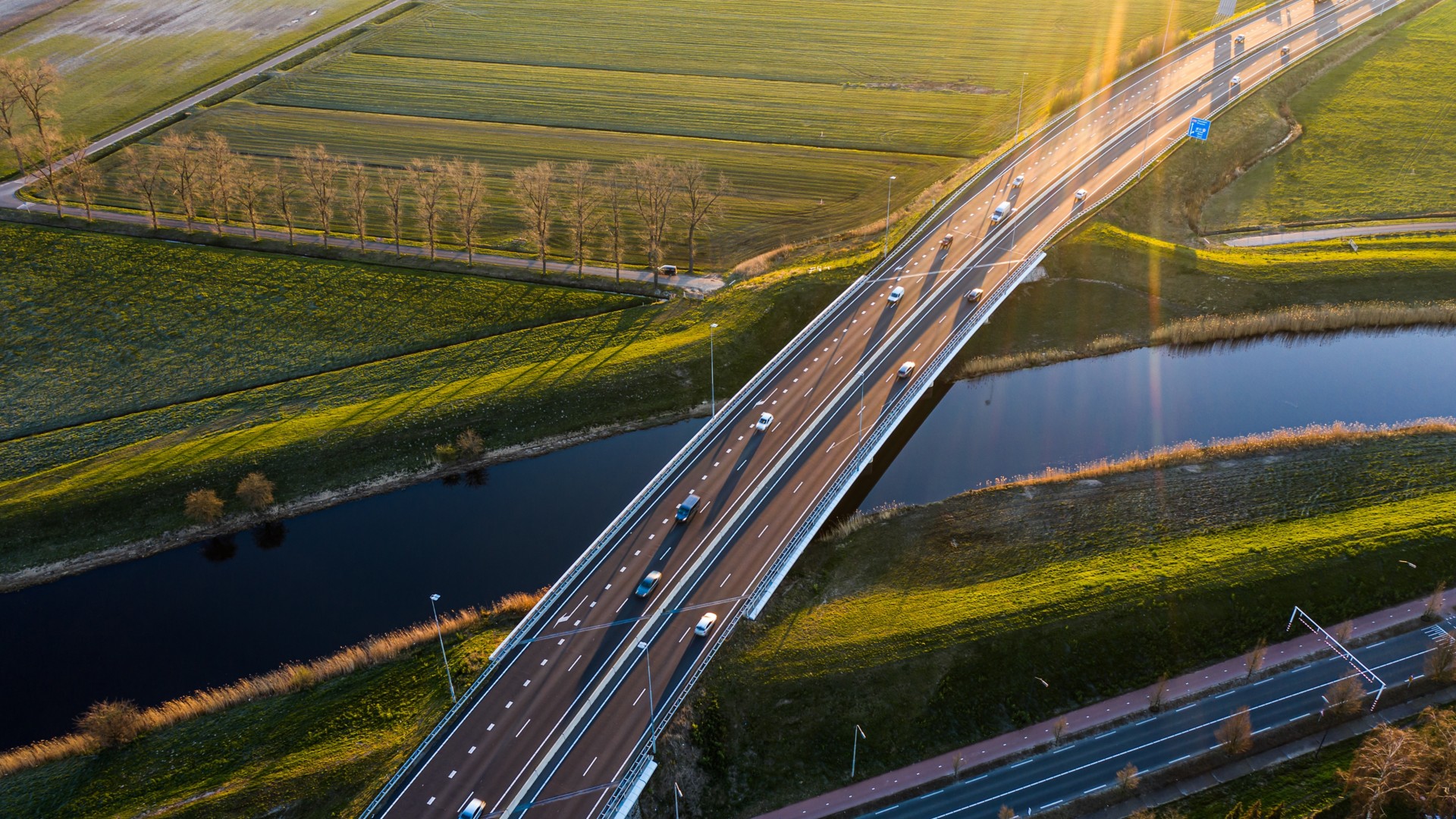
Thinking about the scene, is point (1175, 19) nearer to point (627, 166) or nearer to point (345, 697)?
point (627, 166)

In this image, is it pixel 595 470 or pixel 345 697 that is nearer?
pixel 345 697

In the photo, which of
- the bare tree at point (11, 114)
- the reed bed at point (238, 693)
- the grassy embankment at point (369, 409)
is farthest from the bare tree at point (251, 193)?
the reed bed at point (238, 693)

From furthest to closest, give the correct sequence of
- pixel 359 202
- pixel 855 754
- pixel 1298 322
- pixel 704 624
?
1. pixel 359 202
2. pixel 1298 322
3. pixel 704 624
4. pixel 855 754

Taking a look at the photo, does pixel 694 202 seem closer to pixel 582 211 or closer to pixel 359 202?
pixel 582 211

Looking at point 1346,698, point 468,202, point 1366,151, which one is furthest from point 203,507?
point 1366,151

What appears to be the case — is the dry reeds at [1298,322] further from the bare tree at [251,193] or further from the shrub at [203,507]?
the bare tree at [251,193]

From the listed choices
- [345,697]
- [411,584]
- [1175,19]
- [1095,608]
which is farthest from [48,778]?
[1175,19]

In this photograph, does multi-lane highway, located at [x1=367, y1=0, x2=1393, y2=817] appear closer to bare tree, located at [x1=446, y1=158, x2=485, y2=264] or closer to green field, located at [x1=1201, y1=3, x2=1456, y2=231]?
green field, located at [x1=1201, y1=3, x2=1456, y2=231]
